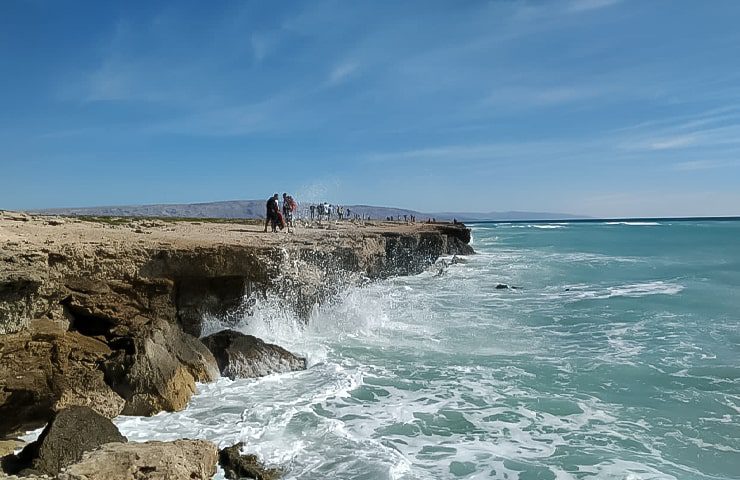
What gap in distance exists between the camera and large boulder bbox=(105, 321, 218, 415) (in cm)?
806

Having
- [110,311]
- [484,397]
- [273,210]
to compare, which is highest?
[273,210]

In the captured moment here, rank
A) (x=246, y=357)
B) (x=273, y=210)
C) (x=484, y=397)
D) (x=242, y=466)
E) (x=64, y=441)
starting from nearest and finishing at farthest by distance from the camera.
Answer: (x=64, y=441), (x=242, y=466), (x=484, y=397), (x=246, y=357), (x=273, y=210)

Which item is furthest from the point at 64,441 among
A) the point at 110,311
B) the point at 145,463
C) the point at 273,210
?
the point at 273,210

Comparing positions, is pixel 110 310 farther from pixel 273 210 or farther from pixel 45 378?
pixel 273 210

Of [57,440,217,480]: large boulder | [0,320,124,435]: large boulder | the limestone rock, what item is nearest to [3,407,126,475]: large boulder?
[57,440,217,480]: large boulder

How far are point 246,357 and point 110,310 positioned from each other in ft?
8.24

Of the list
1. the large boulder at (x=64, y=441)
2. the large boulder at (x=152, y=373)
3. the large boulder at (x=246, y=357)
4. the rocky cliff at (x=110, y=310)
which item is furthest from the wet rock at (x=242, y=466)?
the large boulder at (x=246, y=357)

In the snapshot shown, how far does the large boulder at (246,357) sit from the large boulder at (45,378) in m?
2.26

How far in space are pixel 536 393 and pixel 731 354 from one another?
5778mm

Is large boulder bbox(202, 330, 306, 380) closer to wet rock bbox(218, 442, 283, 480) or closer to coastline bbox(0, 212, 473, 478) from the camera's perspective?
coastline bbox(0, 212, 473, 478)

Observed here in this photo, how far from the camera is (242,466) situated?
638 cm

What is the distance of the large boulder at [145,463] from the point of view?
4930 millimetres

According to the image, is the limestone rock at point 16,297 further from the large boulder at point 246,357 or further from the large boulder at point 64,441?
the large boulder at point 246,357

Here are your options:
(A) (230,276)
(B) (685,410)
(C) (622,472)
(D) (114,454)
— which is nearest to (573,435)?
(C) (622,472)
